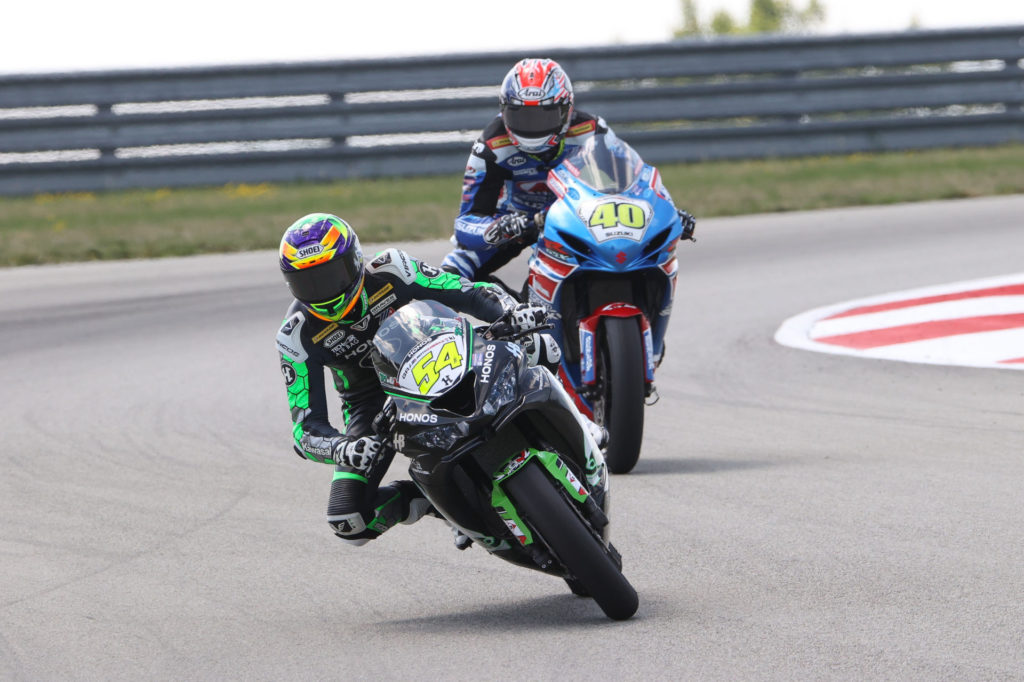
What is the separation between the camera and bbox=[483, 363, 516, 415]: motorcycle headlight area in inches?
169

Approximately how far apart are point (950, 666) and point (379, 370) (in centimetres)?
187

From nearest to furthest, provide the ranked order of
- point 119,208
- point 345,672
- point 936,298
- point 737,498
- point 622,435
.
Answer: point 345,672
point 737,498
point 622,435
point 936,298
point 119,208

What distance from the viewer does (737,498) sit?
5.93m

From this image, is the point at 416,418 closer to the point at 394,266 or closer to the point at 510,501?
the point at 510,501

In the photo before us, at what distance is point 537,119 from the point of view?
24.2ft

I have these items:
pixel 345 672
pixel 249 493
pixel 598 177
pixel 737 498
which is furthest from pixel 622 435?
pixel 345 672

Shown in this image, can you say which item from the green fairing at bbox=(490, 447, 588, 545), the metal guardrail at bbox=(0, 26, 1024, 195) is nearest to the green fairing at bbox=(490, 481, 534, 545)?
the green fairing at bbox=(490, 447, 588, 545)

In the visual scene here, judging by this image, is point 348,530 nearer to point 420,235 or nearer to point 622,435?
point 622,435

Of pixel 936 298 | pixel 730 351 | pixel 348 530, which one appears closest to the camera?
pixel 348 530

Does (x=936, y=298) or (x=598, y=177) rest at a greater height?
(x=598, y=177)

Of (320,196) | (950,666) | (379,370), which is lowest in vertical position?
(320,196)

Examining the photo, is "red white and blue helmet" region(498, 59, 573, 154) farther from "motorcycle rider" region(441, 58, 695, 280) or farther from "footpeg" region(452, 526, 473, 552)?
"footpeg" region(452, 526, 473, 552)

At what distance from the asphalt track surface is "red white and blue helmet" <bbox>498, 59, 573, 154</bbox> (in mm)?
1609

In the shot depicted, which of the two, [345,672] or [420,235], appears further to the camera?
[420,235]
